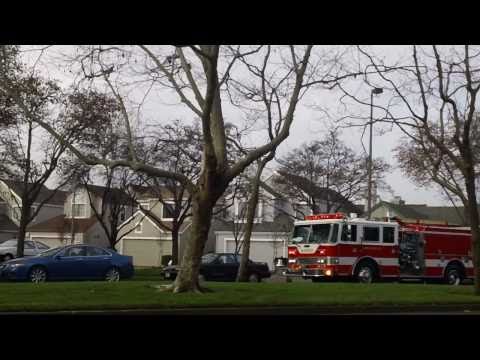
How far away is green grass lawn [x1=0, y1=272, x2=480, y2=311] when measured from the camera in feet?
47.6

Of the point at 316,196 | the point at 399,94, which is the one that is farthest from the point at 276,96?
the point at 316,196

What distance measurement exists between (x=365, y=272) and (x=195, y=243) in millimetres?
10786

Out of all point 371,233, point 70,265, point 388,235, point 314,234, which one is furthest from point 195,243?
point 388,235

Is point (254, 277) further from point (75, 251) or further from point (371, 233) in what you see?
point (75, 251)

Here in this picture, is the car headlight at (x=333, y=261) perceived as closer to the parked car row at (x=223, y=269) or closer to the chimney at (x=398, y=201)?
the parked car row at (x=223, y=269)

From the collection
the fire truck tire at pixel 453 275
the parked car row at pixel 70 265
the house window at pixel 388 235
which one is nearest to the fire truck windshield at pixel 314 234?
the house window at pixel 388 235

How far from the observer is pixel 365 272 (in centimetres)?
2572

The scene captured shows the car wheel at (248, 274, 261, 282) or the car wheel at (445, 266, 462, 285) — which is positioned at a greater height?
the car wheel at (445, 266, 462, 285)

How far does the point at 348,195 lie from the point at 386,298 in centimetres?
2869

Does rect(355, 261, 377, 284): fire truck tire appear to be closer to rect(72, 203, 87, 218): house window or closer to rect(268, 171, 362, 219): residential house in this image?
rect(268, 171, 362, 219): residential house

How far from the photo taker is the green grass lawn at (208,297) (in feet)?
47.6

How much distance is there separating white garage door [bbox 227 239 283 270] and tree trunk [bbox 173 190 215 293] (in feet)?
120

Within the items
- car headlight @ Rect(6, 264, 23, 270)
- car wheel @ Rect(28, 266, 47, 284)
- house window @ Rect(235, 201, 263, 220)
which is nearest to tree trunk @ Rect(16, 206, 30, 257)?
car headlight @ Rect(6, 264, 23, 270)

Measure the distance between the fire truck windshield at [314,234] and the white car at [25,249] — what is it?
14.7 metres
